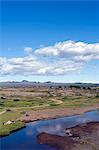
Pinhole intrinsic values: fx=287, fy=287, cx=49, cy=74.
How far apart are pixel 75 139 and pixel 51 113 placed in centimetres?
3003

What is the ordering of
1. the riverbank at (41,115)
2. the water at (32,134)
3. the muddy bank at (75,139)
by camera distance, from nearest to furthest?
the muddy bank at (75,139) < the water at (32,134) < the riverbank at (41,115)

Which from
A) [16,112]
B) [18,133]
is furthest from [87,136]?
[16,112]

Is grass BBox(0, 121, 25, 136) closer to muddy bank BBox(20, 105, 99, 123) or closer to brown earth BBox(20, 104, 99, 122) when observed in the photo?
muddy bank BBox(20, 105, 99, 123)

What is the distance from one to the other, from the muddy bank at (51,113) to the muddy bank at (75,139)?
14426 mm

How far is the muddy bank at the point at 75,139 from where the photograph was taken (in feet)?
144

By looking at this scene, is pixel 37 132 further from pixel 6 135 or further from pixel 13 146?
pixel 13 146

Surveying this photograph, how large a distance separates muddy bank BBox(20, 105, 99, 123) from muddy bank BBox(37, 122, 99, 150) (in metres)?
14.4

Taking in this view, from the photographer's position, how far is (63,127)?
60.6 meters

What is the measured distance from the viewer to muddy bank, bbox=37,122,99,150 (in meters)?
43.8

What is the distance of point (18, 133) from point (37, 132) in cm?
379

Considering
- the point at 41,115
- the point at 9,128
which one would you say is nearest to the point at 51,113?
the point at 41,115

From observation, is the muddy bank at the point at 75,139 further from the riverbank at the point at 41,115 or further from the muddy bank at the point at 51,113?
the muddy bank at the point at 51,113

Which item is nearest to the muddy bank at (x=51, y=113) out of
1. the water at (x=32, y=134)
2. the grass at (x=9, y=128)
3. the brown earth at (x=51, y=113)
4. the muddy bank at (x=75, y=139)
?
the brown earth at (x=51, y=113)

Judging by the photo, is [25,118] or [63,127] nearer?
[63,127]
